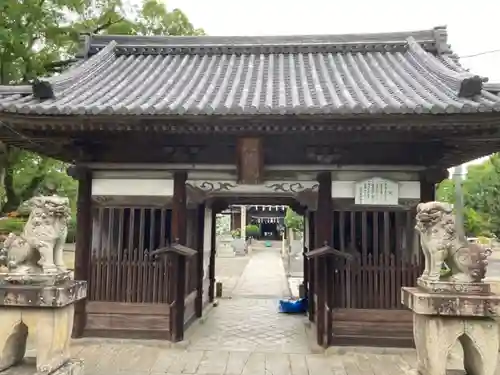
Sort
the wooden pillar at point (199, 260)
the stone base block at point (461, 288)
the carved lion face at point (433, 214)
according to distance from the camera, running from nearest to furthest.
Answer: the stone base block at point (461, 288) < the carved lion face at point (433, 214) < the wooden pillar at point (199, 260)

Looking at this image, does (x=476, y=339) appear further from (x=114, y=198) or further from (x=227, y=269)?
(x=227, y=269)

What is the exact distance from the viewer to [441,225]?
5113 mm

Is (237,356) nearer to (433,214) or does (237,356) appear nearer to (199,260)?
(199,260)

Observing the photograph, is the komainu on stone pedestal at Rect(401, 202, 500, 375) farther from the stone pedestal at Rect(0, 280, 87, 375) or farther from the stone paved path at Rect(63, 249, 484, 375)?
the stone pedestal at Rect(0, 280, 87, 375)

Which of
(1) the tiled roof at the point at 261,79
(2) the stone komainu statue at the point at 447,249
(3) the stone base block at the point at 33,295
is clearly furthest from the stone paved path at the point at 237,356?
(1) the tiled roof at the point at 261,79

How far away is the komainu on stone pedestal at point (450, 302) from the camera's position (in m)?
4.83

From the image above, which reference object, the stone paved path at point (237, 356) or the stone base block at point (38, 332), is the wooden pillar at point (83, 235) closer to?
the stone paved path at point (237, 356)

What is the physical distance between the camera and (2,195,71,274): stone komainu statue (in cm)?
520

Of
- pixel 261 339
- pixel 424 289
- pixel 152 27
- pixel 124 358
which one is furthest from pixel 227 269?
pixel 424 289

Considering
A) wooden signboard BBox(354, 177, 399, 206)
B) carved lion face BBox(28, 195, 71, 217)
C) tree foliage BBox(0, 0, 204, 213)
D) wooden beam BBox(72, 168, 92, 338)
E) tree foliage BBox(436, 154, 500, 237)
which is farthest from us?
tree foliage BBox(436, 154, 500, 237)

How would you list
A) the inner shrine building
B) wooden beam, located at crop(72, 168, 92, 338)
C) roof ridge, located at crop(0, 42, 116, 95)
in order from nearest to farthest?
the inner shrine building, roof ridge, located at crop(0, 42, 116, 95), wooden beam, located at crop(72, 168, 92, 338)

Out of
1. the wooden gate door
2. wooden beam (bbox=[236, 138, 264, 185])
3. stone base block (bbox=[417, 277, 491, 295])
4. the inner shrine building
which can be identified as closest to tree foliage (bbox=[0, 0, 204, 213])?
the inner shrine building

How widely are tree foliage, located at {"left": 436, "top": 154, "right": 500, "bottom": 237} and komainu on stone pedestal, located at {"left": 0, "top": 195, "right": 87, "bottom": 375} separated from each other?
64.9 ft

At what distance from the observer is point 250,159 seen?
7.27 meters
